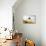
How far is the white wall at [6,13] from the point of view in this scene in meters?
3.73

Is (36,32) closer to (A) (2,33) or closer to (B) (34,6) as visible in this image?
(B) (34,6)

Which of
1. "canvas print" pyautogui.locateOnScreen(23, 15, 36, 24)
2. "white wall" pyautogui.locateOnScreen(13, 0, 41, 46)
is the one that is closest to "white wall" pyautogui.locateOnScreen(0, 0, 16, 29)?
"white wall" pyautogui.locateOnScreen(13, 0, 41, 46)

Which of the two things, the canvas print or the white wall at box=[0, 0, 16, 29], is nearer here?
the white wall at box=[0, 0, 16, 29]

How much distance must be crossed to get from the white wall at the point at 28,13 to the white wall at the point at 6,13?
104cm

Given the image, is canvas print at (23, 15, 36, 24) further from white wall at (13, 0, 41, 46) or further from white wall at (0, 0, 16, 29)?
white wall at (0, 0, 16, 29)

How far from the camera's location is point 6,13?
149 inches

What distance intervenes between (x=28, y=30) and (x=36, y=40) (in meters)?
0.58

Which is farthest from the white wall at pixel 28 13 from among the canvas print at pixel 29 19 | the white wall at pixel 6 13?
the white wall at pixel 6 13

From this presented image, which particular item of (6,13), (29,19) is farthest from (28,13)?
(6,13)

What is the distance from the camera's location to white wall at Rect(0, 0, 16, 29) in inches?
147

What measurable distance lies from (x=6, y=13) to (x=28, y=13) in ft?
4.43

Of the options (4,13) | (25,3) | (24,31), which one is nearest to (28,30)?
(24,31)

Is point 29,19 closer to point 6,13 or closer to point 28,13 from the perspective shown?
point 28,13

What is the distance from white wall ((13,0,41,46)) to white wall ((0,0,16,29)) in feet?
3.40
